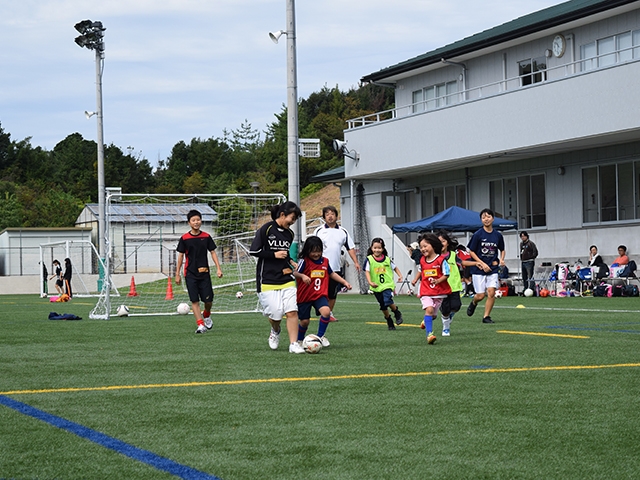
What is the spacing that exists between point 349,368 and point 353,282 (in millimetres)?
26154

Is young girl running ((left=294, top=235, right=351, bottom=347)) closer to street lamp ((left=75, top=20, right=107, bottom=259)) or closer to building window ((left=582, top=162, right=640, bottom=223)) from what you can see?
building window ((left=582, top=162, right=640, bottom=223))

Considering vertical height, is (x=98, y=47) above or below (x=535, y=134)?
above

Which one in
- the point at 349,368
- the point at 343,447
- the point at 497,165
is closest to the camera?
the point at 343,447

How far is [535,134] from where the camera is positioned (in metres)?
28.0

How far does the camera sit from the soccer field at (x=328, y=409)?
15.9 ft

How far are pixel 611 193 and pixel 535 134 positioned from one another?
125 inches

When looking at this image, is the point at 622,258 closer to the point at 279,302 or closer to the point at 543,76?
the point at 543,76

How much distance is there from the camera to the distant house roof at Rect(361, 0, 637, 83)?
28.0 meters

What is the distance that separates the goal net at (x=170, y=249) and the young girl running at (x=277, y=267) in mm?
8229

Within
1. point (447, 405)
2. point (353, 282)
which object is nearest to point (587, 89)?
point (353, 282)

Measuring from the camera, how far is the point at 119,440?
5.52 m

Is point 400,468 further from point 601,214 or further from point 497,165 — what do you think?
point 497,165

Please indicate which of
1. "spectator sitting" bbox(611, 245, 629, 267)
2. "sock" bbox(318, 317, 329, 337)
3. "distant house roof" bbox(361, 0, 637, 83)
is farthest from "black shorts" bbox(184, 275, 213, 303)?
"distant house roof" bbox(361, 0, 637, 83)

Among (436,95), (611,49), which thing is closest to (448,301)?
(611,49)
